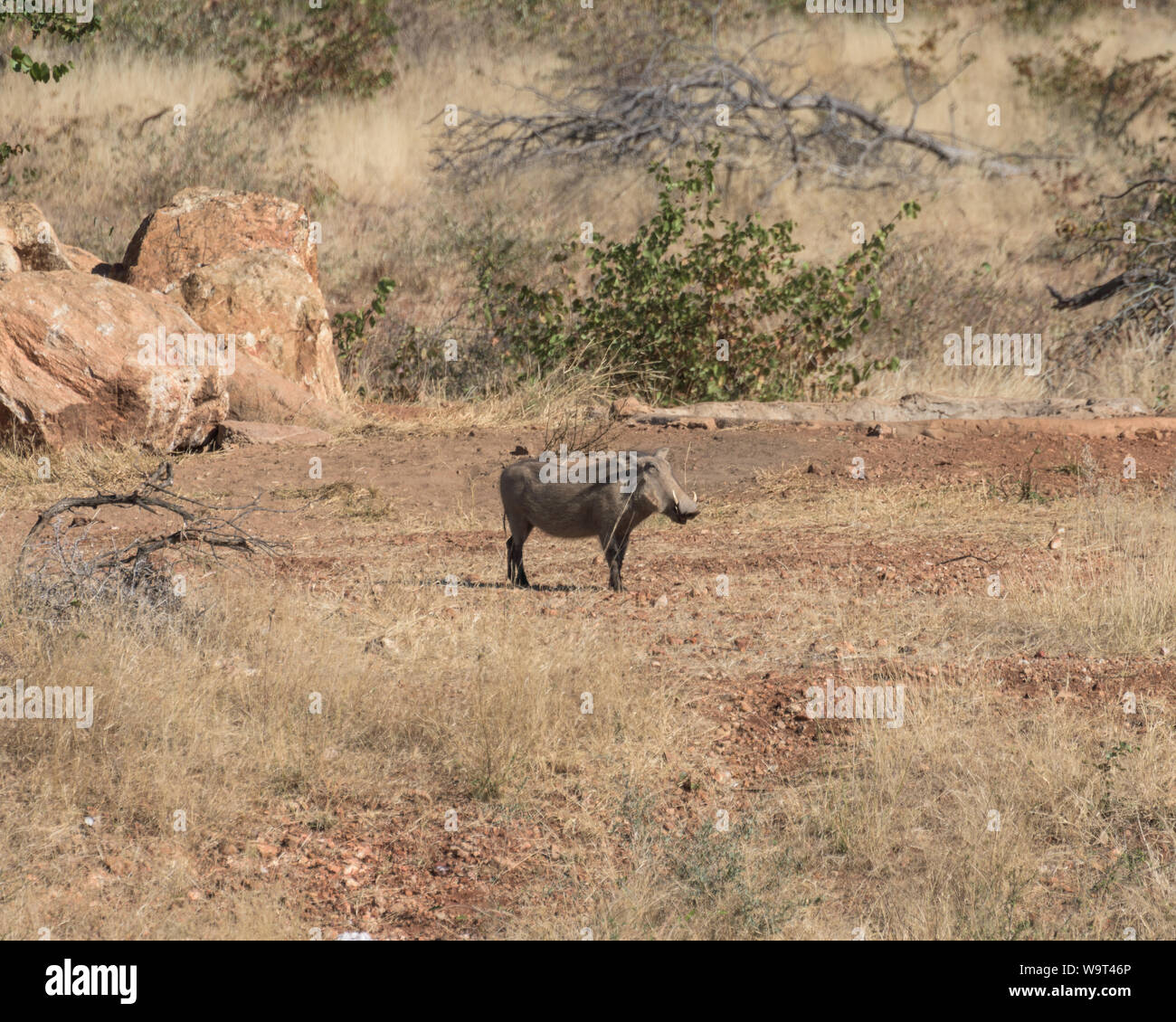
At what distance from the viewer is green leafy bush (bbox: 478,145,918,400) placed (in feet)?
37.4

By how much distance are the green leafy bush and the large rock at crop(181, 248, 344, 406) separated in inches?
67.1

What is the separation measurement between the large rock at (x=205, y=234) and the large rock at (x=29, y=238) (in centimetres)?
72

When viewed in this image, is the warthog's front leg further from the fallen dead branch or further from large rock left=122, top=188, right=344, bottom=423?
large rock left=122, top=188, right=344, bottom=423

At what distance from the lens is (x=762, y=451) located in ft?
32.1

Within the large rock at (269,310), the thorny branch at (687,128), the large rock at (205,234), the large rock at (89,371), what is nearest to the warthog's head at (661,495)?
the large rock at (89,371)

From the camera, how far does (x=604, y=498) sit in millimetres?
6316

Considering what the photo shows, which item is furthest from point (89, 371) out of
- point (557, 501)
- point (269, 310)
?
point (557, 501)

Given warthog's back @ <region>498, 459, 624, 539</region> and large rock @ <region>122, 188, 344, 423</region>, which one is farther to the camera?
large rock @ <region>122, 188, 344, 423</region>

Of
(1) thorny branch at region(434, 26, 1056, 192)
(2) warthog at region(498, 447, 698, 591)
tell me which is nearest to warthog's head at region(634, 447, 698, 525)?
(2) warthog at region(498, 447, 698, 591)

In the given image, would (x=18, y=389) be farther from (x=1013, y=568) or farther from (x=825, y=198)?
(x=825, y=198)

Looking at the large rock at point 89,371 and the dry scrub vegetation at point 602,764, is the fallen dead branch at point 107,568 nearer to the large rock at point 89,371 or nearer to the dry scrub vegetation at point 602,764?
the dry scrub vegetation at point 602,764

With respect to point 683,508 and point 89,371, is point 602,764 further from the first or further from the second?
point 89,371

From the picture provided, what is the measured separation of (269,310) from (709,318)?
A: 3941 mm

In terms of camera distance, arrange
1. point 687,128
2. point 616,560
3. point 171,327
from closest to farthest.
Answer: point 616,560 < point 171,327 < point 687,128
